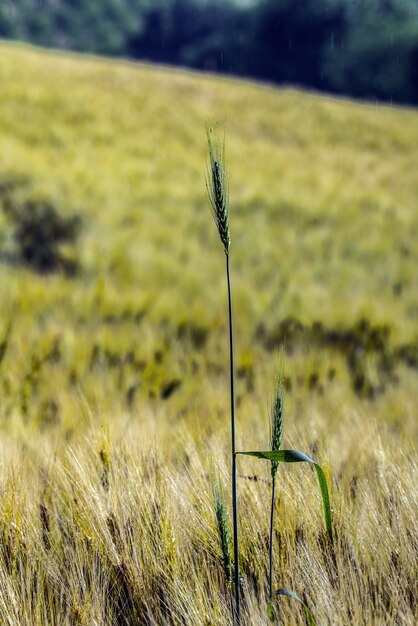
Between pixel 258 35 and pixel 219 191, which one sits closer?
pixel 219 191

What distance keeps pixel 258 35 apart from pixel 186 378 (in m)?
42.6

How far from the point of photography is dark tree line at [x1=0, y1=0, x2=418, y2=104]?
32219 millimetres

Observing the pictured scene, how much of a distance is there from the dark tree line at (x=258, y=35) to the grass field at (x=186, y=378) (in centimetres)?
2721

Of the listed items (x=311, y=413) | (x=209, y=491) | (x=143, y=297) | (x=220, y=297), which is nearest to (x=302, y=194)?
(x=220, y=297)

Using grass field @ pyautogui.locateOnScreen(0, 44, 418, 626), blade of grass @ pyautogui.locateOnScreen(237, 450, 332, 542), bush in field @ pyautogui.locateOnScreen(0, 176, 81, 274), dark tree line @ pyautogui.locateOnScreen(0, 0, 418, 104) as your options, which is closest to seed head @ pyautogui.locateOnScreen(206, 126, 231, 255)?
grass field @ pyautogui.locateOnScreen(0, 44, 418, 626)

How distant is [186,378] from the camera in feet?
8.30

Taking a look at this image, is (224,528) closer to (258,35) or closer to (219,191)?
(219,191)

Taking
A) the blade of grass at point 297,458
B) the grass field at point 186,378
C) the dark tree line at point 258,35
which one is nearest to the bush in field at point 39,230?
the grass field at point 186,378

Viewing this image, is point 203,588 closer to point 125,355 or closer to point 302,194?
point 125,355

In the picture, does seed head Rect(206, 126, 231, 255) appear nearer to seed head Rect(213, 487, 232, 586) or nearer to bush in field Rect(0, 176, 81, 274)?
seed head Rect(213, 487, 232, 586)

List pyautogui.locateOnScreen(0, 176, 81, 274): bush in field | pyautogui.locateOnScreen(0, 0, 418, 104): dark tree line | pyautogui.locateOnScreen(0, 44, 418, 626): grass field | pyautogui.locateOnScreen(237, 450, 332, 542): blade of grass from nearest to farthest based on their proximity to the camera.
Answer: pyautogui.locateOnScreen(237, 450, 332, 542): blade of grass, pyautogui.locateOnScreen(0, 44, 418, 626): grass field, pyautogui.locateOnScreen(0, 176, 81, 274): bush in field, pyautogui.locateOnScreen(0, 0, 418, 104): dark tree line

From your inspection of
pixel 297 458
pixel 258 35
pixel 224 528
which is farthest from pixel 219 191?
pixel 258 35

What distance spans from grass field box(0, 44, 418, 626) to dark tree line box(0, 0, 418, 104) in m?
27.2

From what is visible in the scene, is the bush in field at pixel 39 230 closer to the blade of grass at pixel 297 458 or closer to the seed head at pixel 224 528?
the seed head at pixel 224 528
